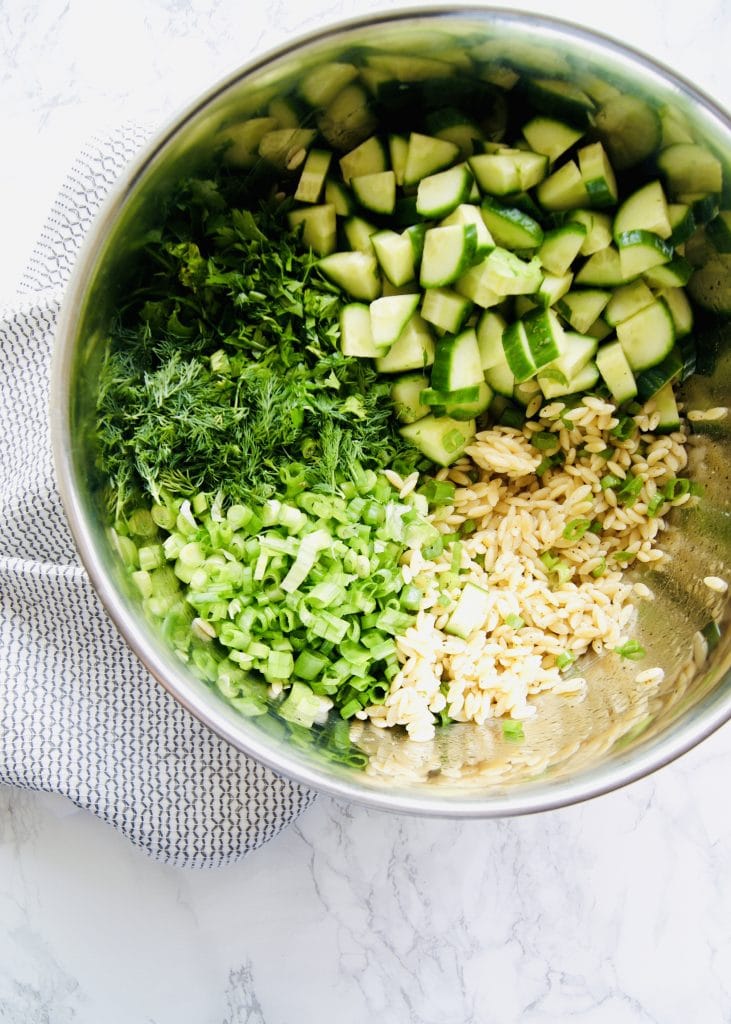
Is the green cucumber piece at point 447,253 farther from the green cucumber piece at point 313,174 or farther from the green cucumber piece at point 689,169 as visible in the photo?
the green cucumber piece at point 689,169

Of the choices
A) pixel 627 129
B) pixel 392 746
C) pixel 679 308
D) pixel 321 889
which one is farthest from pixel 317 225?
pixel 321 889

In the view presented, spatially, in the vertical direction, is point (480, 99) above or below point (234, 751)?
above

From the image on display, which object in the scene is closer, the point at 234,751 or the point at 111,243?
the point at 111,243

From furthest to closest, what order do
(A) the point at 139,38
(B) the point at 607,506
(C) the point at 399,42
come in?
(A) the point at 139,38 → (B) the point at 607,506 → (C) the point at 399,42

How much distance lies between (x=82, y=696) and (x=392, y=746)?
61cm

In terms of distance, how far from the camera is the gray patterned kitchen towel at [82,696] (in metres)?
1.63

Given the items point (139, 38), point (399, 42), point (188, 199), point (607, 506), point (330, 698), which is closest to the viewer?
point (399, 42)

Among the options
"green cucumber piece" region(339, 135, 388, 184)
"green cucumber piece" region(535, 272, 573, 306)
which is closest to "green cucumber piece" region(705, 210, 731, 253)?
"green cucumber piece" region(535, 272, 573, 306)

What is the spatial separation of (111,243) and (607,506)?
3.25 ft

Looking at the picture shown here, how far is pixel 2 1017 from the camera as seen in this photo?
6.08 ft

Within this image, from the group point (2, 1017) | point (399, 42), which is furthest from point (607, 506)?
point (2, 1017)

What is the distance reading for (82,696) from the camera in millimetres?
1664

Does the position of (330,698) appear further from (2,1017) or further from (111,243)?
(2,1017)

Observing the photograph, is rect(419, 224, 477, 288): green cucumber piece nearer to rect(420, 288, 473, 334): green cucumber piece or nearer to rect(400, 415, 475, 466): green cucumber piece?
rect(420, 288, 473, 334): green cucumber piece
